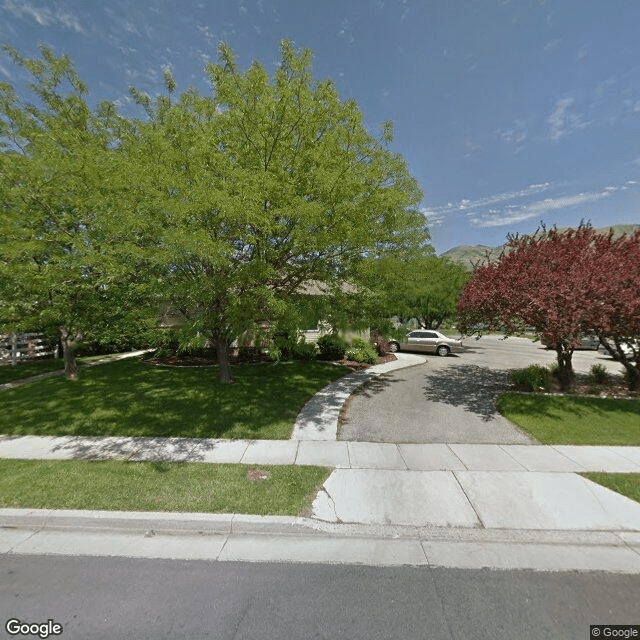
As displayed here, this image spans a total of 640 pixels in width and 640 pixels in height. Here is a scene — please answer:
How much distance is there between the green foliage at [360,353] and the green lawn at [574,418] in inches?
266

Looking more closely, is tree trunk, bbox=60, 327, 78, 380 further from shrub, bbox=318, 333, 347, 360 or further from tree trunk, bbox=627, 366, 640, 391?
tree trunk, bbox=627, 366, 640, 391

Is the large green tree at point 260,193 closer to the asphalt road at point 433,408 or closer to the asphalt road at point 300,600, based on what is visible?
the asphalt road at point 433,408

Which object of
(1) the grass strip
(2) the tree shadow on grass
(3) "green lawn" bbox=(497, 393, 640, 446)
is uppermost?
(3) "green lawn" bbox=(497, 393, 640, 446)

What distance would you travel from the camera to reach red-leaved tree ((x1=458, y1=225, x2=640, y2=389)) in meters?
7.70

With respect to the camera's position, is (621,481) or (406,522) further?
(621,481)

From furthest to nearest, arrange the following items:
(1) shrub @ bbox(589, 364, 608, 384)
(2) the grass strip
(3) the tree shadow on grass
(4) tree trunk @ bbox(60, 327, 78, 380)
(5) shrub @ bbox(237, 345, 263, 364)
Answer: (5) shrub @ bbox(237, 345, 263, 364) < (4) tree trunk @ bbox(60, 327, 78, 380) < (1) shrub @ bbox(589, 364, 608, 384) < (3) the tree shadow on grass < (2) the grass strip

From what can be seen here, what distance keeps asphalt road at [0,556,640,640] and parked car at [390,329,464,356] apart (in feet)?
53.0

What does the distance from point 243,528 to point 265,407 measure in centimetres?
455

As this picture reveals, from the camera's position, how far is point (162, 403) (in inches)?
335

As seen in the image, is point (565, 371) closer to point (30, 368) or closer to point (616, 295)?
point (616, 295)

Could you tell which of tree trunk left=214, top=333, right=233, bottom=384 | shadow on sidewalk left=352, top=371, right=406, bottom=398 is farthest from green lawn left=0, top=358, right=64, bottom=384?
shadow on sidewalk left=352, top=371, right=406, bottom=398

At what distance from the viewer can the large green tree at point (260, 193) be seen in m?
6.54

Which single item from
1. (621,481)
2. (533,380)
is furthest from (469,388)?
(621,481)

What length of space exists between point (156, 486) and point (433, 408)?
280 inches
